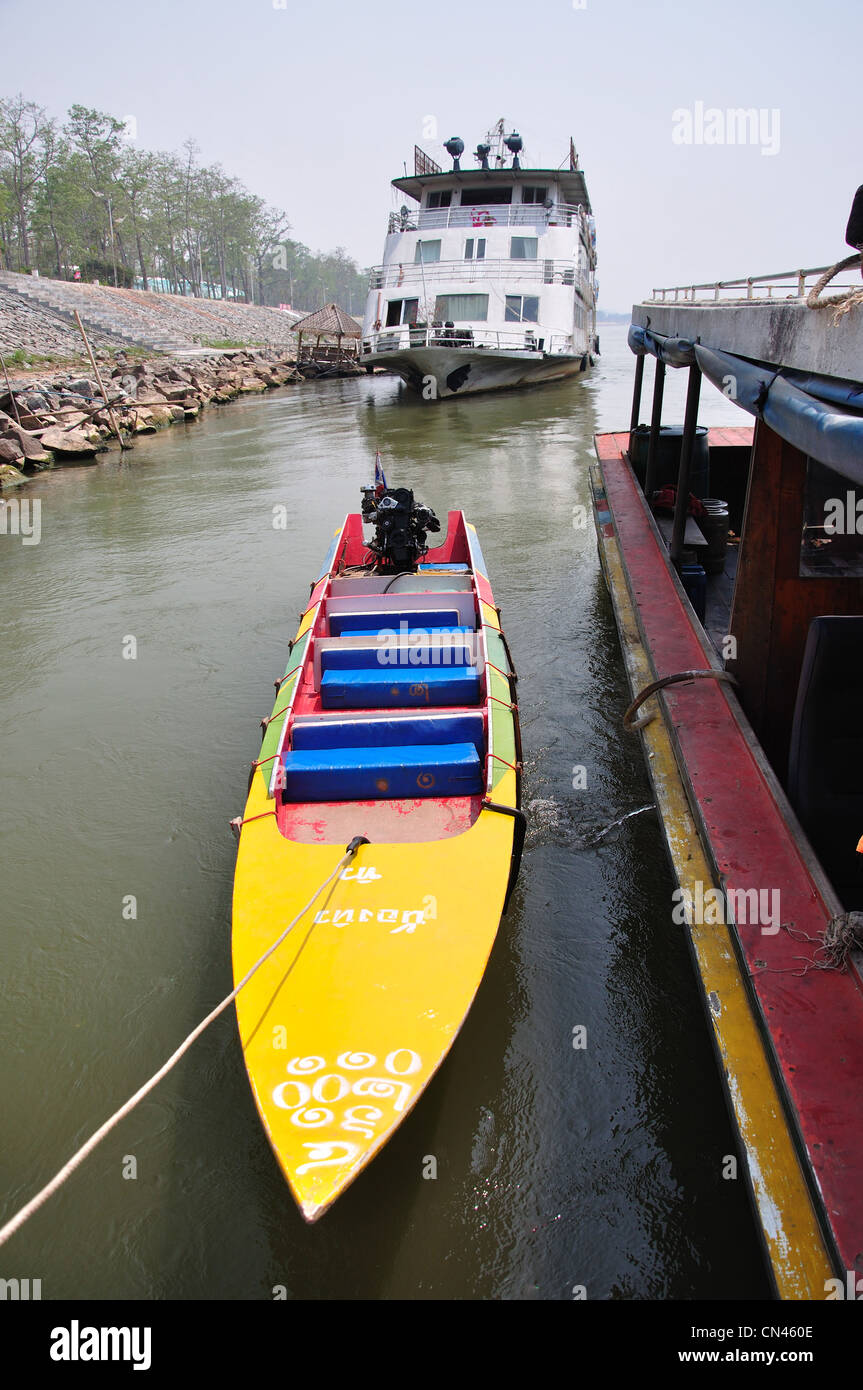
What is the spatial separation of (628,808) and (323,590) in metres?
3.33

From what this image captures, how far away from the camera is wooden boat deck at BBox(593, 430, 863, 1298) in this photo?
2316 mm

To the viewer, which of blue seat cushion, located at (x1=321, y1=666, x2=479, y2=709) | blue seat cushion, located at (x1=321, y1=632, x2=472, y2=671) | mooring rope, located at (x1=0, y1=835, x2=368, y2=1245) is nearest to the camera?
mooring rope, located at (x1=0, y1=835, x2=368, y2=1245)

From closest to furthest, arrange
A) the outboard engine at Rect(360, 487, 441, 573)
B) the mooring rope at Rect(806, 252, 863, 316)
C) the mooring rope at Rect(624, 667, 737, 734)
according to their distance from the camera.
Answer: the mooring rope at Rect(806, 252, 863, 316), the mooring rope at Rect(624, 667, 737, 734), the outboard engine at Rect(360, 487, 441, 573)

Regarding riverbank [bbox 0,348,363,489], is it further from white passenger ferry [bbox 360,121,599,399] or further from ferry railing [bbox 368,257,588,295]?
Result: ferry railing [bbox 368,257,588,295]

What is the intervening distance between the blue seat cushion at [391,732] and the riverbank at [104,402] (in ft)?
53.1

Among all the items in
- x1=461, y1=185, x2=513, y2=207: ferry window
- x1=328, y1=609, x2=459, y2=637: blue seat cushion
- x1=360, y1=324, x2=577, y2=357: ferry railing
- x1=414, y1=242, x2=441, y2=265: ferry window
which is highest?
x1=461, y1=185, x2=513, y2=207: ferry window

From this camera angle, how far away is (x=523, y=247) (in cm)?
2662

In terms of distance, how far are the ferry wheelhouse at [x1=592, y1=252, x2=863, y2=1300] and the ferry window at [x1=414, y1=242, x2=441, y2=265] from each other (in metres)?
23.4

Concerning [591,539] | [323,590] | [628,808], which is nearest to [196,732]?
[323,590]

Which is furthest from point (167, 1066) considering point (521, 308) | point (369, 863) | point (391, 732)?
point (521, 308)

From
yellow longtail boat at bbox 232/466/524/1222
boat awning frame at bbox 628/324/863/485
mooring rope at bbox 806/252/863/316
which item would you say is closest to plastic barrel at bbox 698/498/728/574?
yellow longtail boat at bbox 232/466/524/1222

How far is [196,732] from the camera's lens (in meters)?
7.41

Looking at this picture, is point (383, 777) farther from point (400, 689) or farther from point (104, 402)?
point (104, 402)

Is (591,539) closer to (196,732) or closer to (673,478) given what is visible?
(673,478)
